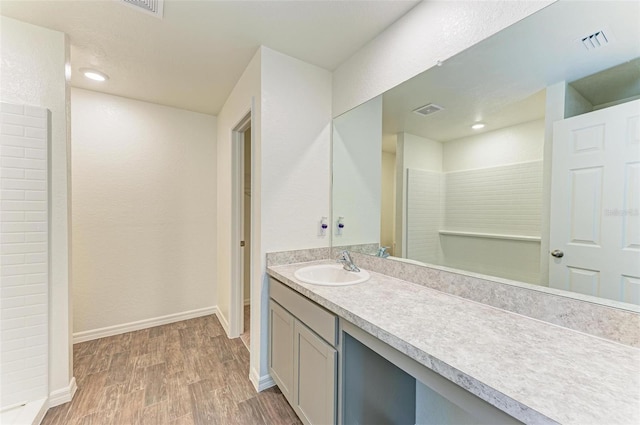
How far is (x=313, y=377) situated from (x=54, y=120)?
2173 mm

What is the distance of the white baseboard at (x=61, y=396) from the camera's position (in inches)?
62.2

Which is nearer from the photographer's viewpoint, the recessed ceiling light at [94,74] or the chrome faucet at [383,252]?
the chrome faucet at [383,252]

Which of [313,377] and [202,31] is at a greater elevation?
[202,31]

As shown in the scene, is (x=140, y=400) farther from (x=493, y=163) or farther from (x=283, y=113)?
(x=493, y=163)

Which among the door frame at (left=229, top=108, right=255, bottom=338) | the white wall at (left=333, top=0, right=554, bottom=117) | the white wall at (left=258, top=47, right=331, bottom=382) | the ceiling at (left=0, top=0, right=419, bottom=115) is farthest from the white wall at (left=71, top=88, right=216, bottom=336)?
the white wall at (left=333, top=0, right=554, bottom=117)

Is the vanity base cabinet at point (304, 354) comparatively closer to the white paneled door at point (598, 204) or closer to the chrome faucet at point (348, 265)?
the chrome faucet at point (348, 265)

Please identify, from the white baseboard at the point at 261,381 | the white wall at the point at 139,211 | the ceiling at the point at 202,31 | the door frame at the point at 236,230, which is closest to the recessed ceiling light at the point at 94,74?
the ceiling at the point at 202,31

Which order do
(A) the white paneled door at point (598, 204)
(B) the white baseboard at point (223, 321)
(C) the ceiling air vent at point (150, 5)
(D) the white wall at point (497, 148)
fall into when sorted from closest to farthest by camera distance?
(A) the white paneled door at point (598, 204) < (D) the white wall at point (497, 148) < (C) the ceiling air vent at point (150, 5) < (B) the white baseboard at point (223, 321)

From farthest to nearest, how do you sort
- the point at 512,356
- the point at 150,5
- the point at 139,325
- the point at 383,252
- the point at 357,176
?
the point at 139,325 < the point at 357,176 < the point at 383,252 < the point at 150,5 < the point at 512,356

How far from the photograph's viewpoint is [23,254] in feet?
4.94

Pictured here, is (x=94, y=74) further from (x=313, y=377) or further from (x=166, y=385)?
(x=313, y=377)

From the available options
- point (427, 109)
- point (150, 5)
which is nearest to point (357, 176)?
point (427, 109)

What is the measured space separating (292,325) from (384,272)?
2.14 feet

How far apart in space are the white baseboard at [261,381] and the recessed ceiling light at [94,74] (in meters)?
2.60
